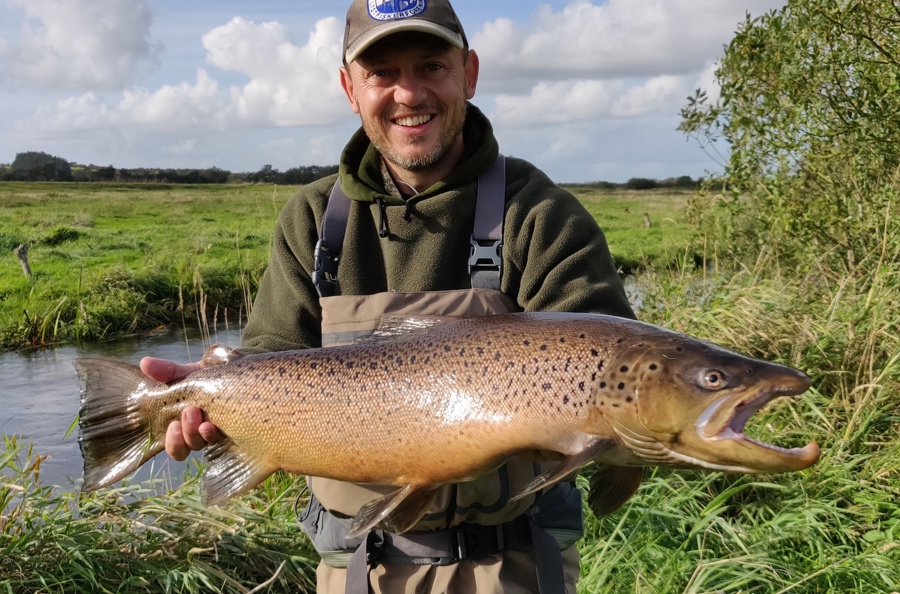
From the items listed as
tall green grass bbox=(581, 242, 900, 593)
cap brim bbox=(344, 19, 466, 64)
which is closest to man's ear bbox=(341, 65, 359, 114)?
cap brim bbox=(344, 19, 466, 64)

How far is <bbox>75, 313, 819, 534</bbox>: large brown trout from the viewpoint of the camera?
1995mm

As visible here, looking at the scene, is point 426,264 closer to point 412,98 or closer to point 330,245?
point 330,245

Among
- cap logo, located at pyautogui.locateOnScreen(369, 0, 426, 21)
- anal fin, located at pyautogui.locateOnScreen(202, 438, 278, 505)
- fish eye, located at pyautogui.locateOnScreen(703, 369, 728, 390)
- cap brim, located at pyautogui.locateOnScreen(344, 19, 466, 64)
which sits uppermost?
cap logo, located at pyautogui.locateOnScreen(369, 0, 426, 21)

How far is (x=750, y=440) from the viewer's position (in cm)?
184

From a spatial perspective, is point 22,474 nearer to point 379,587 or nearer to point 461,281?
point 379,587

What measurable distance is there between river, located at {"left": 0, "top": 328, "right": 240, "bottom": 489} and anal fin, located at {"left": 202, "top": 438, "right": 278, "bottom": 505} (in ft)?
9.55

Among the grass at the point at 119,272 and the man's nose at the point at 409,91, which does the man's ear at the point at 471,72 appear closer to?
the man's nose at the point at 409,91

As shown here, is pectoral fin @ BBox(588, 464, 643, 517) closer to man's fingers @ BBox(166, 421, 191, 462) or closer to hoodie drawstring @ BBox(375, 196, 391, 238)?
hoodie drawstring @ BBox(375, 196, 391, 238)

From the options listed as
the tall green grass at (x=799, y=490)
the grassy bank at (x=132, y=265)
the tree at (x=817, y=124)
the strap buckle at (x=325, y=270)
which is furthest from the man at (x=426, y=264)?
the tree at (x=817, y=124)

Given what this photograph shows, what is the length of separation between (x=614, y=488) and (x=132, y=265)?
1474 cm

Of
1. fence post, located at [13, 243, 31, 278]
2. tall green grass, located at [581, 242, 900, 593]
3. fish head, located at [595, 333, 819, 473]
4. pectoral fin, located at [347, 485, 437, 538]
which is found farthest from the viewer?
fence post, located at [13, 243, 31, 278]

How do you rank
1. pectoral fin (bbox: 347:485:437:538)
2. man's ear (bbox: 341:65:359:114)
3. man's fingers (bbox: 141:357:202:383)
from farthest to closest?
man's ear (bbox: 341:65:359:114)
man's fingers (bbox: 141:357:202:383)
pectoral fin (bbox: 347:485:437:538)

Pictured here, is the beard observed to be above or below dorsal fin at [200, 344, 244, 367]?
above

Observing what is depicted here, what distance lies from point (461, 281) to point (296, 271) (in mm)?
638
